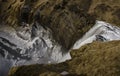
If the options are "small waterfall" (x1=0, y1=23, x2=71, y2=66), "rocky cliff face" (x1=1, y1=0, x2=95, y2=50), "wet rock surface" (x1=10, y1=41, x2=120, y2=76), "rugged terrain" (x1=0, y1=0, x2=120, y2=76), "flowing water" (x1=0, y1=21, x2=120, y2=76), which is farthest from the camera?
"rocky cliff face" (x1=1, y1=0, x2=95, y2=50)

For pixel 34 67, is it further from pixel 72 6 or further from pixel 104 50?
pixel 72 6

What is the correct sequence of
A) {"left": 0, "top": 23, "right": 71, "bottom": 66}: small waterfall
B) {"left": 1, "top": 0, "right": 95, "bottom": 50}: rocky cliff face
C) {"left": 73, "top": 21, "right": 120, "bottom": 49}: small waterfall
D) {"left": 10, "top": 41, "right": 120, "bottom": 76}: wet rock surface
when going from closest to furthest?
{"left": 10, "top": 41, "right": 120, "bottom": 76}: wet rock surface → {"left": 73, "top": 21, "right": 120, "bottom": 49}: small waterfall → {"left": 0, "top": 23, "right": 71, "bottom": 66}: small waterfall → {"left": 1, "top": 0, "right": 95, "bottom": 50}: rocky cliff face

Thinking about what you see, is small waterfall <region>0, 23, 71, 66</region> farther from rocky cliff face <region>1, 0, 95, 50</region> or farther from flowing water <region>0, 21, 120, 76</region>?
rocky cliff face <region>1, 0, 95, 50</region>

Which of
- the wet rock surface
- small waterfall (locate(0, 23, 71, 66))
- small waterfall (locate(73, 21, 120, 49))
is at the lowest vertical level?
small waterfall (locate(0, 23, 71, 66))

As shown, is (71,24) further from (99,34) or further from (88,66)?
(88,66)

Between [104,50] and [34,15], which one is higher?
[104,50]

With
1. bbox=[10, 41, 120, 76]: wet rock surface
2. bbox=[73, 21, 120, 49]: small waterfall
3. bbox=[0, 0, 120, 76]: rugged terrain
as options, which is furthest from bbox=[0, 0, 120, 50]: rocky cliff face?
bbox=[10, 41, 120, 76]: wet rock surface

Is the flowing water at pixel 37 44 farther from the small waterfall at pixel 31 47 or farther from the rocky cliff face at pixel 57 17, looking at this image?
the rocky cliff face at pixel 57 17

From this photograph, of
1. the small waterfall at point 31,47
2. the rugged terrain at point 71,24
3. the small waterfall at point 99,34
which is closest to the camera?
the rugged terrain at point 71,24

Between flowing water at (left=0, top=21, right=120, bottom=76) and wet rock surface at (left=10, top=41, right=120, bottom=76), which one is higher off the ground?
wet rock surface at (left=10, top=41, right=120, bottom=76)

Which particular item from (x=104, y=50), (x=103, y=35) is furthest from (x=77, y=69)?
(x=103, y=35)

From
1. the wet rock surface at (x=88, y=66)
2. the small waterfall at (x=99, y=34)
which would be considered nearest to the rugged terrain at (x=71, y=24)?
the wet rock surface at (x=88, y=66)
